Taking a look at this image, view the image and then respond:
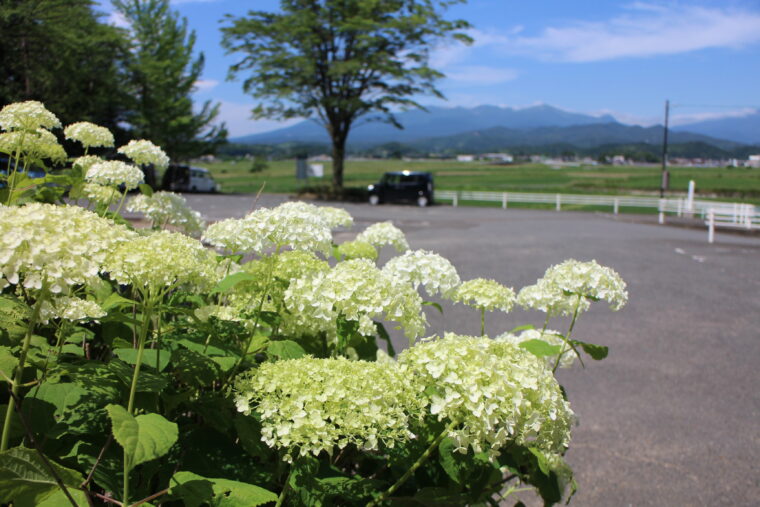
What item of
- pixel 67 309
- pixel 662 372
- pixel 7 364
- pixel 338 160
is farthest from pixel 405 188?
pixel 7 364

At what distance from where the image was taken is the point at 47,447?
1.36m

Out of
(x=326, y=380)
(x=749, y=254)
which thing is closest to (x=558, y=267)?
(x=326, y=380)

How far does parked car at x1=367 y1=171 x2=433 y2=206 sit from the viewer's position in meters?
30.6

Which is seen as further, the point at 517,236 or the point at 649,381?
the point at 517,236

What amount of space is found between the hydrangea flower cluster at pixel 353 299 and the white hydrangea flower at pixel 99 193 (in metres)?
1.11

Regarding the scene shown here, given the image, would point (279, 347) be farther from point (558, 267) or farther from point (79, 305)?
point (558, 267)

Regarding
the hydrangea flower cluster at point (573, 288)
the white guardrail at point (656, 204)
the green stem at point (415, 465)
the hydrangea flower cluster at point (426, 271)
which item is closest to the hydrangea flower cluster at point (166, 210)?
the hydrangea flower cluster at point (426, 271)

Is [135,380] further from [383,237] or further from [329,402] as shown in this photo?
[383,237]

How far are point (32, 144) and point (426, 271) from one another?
1.48 meters

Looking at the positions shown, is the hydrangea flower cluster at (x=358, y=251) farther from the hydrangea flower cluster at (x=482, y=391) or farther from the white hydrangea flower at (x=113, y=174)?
the hydrangea flower cluster at (x=482, y=391)

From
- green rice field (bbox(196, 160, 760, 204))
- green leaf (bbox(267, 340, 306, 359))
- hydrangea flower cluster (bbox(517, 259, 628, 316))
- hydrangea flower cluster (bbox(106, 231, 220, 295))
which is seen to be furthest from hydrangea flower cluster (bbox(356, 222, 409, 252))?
green rice field (bbox(196, 160, 760, 204))

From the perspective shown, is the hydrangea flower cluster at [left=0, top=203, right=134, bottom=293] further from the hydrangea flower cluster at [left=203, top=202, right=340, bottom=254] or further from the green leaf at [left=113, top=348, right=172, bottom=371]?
the hydrangea flower cluster at [left=203, top=202, right=340, bottom=254]

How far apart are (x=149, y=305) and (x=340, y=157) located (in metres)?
31.4

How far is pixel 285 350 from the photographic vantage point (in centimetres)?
156
